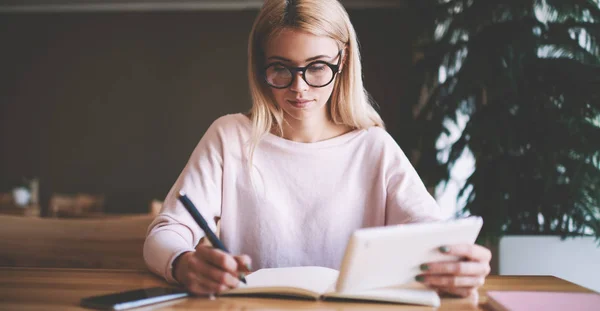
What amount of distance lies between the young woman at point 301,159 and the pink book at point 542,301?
345 mm

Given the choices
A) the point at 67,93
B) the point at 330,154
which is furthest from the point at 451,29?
the point at 67,93

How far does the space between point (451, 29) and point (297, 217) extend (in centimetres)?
133

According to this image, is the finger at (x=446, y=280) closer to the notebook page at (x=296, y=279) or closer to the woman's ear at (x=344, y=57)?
the notebook page at (x=296, y=279)

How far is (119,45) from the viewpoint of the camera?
637cm

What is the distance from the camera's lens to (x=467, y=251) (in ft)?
2.83

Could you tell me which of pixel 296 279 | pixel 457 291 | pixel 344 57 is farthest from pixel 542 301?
pixel 344 57

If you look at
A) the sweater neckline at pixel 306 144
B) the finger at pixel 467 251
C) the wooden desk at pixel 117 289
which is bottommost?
the wooden desk at pixel 117 289

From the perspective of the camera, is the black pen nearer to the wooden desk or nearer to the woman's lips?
the wooden desk

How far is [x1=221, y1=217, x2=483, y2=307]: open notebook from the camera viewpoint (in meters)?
0.74

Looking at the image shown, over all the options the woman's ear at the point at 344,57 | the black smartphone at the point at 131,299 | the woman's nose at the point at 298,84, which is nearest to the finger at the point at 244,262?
the black smartphone at the point at 131,299

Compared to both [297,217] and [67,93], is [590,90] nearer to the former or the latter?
[297,217]

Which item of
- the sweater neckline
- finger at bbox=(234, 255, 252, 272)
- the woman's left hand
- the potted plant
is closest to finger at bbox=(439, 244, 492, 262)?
the woman's left hand

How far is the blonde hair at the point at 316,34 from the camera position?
1.24 m

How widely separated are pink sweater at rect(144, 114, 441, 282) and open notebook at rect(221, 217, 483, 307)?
0.40m
